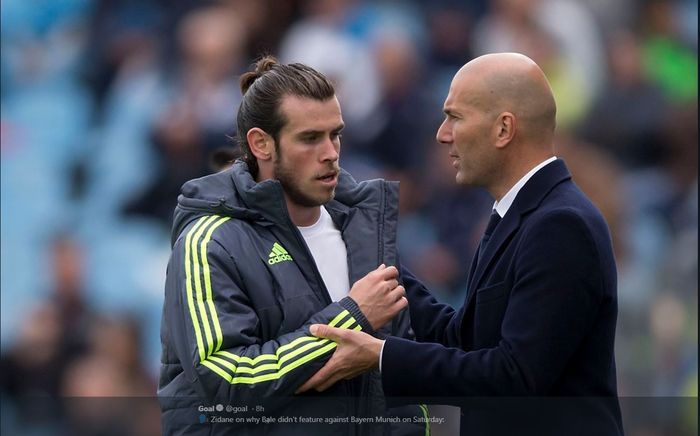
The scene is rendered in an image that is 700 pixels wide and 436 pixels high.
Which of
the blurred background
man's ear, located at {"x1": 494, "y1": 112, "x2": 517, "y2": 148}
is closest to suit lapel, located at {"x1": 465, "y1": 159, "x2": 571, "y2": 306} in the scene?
man's ear, located at {"x1": 494, "y1": 112, "x2": 517, "y2": 148}

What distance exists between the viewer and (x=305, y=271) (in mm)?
2836

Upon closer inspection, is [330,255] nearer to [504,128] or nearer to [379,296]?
[379,296]

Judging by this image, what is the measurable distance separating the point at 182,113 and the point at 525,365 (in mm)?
3516

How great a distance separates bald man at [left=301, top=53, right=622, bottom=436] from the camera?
259 centimetres

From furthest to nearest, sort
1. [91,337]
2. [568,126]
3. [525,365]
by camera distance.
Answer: [568,126], [91,337], [525,365]

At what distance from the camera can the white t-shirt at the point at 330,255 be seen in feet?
9.46

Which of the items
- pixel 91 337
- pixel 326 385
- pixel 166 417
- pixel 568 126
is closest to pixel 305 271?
pixel 326 385

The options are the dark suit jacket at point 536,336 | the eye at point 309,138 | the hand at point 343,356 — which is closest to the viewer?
the dark suit jacket at point 536,336

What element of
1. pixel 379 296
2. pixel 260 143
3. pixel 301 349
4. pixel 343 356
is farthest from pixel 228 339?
pixel 260 143

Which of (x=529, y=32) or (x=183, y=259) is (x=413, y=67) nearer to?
(x=529, y=32)

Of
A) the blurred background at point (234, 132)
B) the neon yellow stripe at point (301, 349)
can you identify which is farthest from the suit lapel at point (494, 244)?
the blurred background at point (234, 132)

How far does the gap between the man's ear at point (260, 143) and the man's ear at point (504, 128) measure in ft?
1.86

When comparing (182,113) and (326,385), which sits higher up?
(182,113)

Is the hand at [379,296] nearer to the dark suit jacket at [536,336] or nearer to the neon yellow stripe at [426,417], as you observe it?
the dark suit jacket at [536,336]
